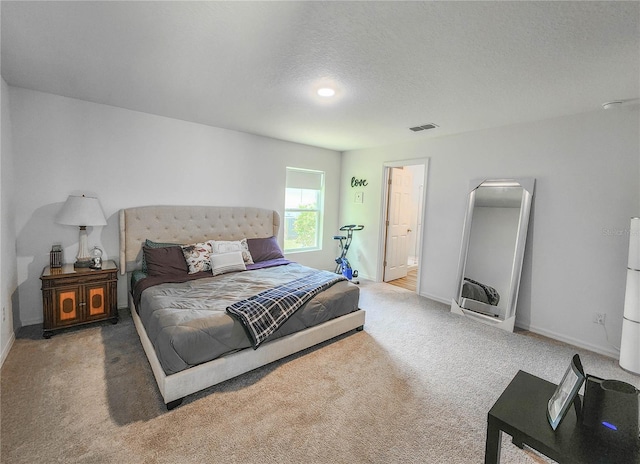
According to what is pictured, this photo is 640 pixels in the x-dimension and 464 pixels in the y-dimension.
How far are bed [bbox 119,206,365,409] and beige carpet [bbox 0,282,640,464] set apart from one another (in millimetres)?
164

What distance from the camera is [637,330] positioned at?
2.62m

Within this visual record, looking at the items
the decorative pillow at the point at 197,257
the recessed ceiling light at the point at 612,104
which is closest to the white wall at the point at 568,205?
the recessed ceiling light at the point at 612,104

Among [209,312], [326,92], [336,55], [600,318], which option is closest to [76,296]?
[209,312]

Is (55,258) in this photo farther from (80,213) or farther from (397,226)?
(397,226)

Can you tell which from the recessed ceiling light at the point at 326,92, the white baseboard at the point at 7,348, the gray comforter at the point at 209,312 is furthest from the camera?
the recessed ceiling light at the point at 326,92

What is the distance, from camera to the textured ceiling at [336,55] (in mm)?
1658

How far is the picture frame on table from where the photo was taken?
3.76ft

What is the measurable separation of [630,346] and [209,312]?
372 centimetres

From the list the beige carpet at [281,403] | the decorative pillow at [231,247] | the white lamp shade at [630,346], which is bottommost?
the beige carpet at [281,403]

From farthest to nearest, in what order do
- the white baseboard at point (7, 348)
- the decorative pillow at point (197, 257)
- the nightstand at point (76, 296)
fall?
the decorative pillow at point (197, 257), the nightstand at point (76, 296), the white baseboard at point (7, 348)

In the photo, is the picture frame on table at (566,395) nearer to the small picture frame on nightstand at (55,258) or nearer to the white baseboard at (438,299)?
the white baseboard at (438,299)

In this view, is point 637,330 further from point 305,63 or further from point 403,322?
point 305,63

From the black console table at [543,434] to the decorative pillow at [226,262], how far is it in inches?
Answer: 117

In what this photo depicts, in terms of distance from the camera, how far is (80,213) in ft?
9.98
